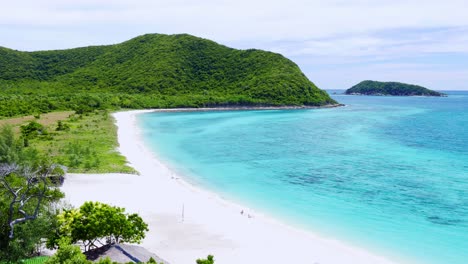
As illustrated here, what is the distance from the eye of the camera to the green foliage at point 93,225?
16266mm

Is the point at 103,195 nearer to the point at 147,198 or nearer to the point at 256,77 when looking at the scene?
the point at 147,198

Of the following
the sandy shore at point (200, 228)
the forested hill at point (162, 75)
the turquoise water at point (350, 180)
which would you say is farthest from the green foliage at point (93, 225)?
the forested hill at point (162, 75)

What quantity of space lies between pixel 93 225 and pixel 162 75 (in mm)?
135979

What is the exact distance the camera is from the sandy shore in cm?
1889

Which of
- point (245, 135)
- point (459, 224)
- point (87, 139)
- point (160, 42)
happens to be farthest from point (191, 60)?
point (459, 224)

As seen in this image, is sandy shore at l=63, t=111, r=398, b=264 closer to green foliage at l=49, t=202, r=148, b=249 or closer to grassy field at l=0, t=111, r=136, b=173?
green foliage at l=49, t=202, r=148, b=249

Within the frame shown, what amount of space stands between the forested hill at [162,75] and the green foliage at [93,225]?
300 feet

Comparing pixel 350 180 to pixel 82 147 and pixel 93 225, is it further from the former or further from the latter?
pixel 82 147

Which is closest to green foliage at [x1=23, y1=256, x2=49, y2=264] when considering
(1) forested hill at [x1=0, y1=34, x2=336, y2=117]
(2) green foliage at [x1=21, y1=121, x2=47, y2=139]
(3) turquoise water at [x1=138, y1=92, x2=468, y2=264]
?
(3) turquoise water at [x1=138, y1=92, x2=468, y2=264]

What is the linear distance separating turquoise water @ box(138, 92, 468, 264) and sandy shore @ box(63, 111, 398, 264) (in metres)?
2.51

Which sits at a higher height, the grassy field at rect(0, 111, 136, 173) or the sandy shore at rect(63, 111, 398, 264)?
the grassy field at rect(0, 111, 136, 173)

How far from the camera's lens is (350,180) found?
1425 inches

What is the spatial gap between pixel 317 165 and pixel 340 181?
23.8ft

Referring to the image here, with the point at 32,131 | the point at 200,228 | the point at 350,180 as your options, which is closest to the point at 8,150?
the point at 200,228
